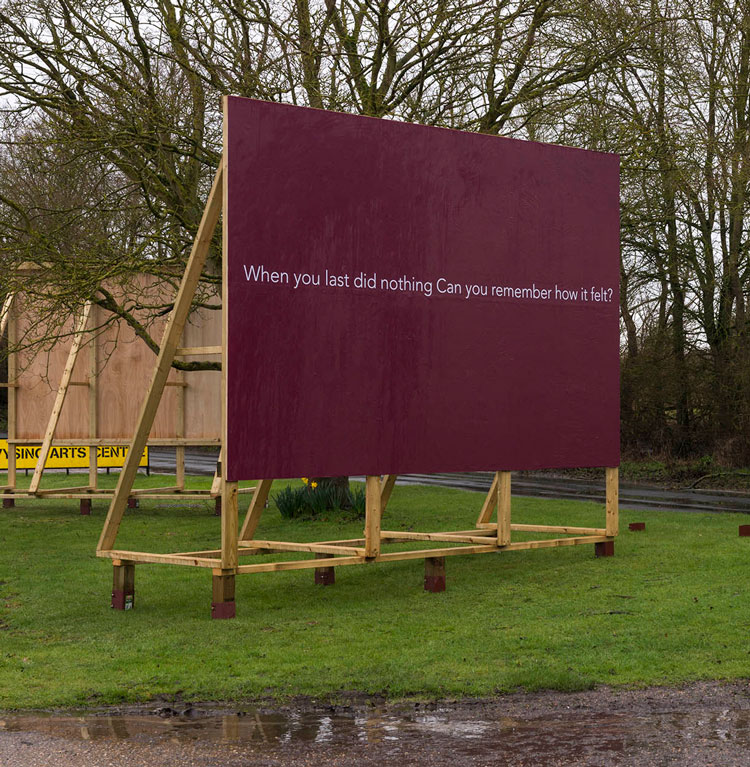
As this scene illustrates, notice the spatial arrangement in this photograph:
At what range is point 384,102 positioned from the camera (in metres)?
17.6

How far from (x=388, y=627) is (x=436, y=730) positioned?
289cm

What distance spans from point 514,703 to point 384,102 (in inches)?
500

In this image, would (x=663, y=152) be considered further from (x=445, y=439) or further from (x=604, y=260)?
(x=445, y=439)

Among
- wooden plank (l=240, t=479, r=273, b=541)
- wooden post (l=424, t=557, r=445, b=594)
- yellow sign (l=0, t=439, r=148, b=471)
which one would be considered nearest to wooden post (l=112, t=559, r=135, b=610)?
wooden plank (l=240, t=479, r=273, b=541)

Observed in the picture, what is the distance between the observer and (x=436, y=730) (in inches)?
240

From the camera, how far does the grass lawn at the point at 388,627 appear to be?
A: 7.21 metres

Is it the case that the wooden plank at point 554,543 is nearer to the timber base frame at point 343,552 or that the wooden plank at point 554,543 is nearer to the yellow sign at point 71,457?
the timber base frame at point 343,552

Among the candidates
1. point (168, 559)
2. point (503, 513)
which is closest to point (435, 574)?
point (503, 513)

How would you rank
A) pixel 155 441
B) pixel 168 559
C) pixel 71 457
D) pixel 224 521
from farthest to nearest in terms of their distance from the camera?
pixel 71 457, pixel 155 441, pixel 168 559, pixel 224 521

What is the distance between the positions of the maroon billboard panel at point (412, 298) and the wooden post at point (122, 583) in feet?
5.00

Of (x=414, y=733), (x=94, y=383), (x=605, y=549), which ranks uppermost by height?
(x=94, y=383)

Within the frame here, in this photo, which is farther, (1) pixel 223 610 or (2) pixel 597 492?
(2) pixel 597 492

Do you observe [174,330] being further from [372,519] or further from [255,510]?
[255,510]

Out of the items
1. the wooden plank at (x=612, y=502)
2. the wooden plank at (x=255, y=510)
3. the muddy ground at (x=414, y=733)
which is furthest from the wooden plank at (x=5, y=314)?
the muddy ground at (x=414, y=733)
